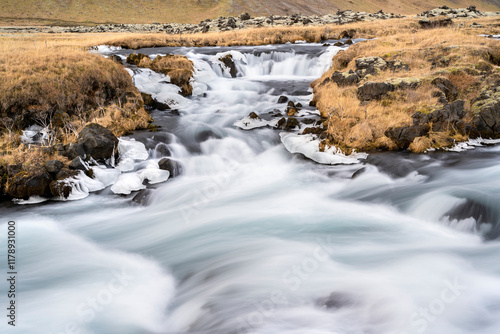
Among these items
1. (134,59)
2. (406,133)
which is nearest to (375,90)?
(406,133)

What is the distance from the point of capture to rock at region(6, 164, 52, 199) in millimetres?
8219

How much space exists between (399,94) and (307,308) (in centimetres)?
1028

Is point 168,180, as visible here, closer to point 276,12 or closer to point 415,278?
point 415,278

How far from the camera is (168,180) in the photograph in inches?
390

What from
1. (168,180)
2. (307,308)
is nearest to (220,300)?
(307,308)

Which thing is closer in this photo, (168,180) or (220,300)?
(220,300)


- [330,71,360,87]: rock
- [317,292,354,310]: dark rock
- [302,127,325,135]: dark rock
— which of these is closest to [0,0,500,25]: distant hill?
[330,71,360,87]: rock

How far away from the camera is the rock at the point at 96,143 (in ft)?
31.3

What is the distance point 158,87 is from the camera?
16344mm

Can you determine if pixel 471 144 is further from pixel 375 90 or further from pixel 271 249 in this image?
pixel 271 249

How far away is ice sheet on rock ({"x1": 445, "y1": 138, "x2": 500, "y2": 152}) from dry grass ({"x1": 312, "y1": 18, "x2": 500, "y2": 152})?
30cm

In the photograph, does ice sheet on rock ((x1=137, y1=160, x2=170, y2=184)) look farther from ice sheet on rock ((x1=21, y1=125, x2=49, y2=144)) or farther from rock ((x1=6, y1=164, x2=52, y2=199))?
ice sheet on rock ((x1=21, y1=125, x2=49, y2=144))

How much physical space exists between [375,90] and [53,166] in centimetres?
1156

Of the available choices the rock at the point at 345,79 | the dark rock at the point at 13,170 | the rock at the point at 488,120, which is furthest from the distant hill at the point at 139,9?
the rock at the point at 488,120
